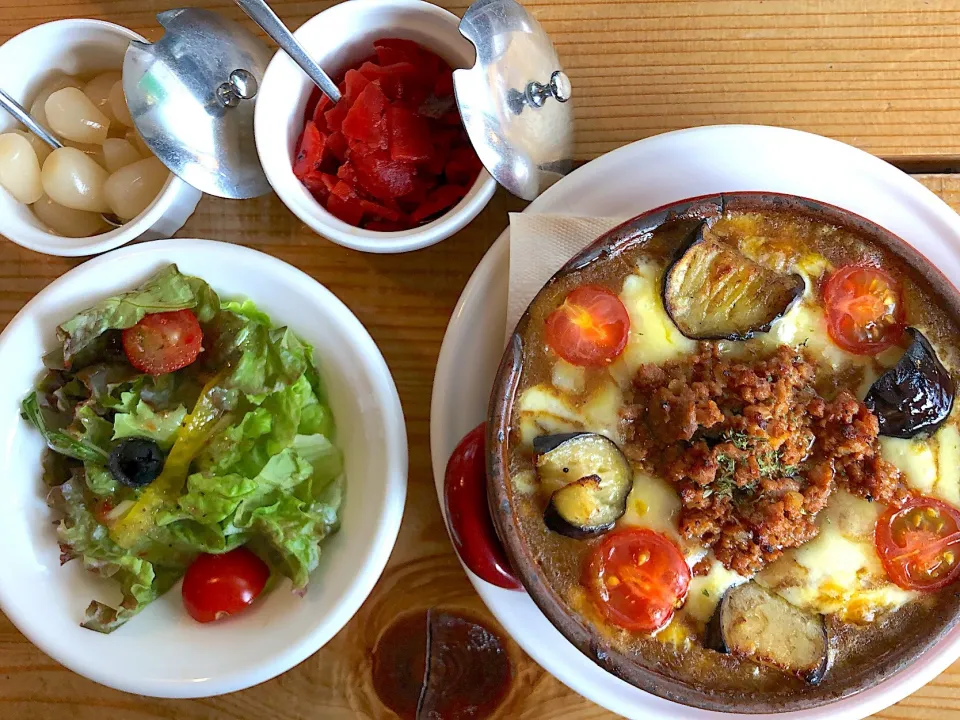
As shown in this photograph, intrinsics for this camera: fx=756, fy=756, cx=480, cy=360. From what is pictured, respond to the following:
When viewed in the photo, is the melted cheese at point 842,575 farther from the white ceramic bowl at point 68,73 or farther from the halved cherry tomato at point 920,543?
the white ceramic bowl at point 68,73

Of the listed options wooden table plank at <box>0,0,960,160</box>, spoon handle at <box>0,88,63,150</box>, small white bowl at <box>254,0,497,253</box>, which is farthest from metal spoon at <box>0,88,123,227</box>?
wooden table plank at <box>0,0,960,160</box>

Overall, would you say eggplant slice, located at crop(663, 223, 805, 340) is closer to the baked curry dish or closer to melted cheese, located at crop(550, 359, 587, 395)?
the baked curry dish

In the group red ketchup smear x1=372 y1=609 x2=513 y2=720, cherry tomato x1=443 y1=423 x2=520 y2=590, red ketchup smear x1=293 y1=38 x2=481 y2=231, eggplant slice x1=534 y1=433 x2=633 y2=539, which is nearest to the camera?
eggplant slice x1=534 y1=433 x2=633 y2=539

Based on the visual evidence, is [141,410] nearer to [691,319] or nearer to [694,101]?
[691,319]

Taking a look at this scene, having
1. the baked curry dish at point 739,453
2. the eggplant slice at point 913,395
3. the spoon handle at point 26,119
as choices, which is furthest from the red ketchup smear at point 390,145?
the eggplant slice at point 913,395

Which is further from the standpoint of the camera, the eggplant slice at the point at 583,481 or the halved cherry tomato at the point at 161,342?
the halved cherry tomato at the point at 161,342

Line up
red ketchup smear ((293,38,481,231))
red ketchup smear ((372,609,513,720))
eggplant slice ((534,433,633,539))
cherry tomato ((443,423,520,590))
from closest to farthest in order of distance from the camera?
eggplant slice ((534,433,633,539)) < cherry tomato ((443,423,520,590)) < red ketchup smear ((293,38,481,231)) < red ketchup smear ((372,609,513,720))

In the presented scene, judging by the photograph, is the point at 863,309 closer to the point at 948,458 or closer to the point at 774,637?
the point at 948,458

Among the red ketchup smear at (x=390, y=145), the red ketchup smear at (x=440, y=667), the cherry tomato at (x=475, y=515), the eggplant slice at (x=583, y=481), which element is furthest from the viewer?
the red ketchup smear at (x=440, y=667)

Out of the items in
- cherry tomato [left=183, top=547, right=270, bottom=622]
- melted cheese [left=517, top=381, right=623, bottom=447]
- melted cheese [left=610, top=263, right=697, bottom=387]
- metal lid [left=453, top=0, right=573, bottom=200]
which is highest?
metal lid [left=453, top=0, right=573, bottom=200]
